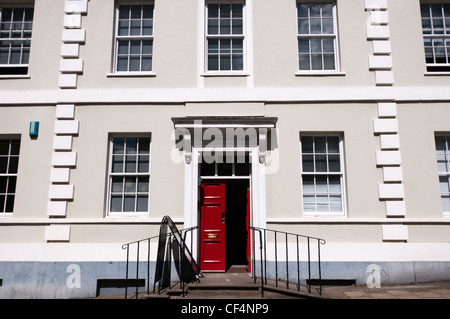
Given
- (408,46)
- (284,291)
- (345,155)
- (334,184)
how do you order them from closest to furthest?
(284,291)
(345,155)
(334,184)
(408,46)

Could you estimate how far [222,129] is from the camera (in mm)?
8055

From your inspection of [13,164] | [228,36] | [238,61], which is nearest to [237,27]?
[228,36]

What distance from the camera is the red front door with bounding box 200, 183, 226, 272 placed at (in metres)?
7.99

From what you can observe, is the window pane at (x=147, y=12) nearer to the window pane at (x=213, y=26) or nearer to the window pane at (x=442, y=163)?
the window pane at (x=213, y=26)

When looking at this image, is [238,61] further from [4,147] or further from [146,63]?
[4,147]

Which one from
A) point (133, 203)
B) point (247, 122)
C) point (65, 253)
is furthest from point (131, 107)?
point (65, 253)

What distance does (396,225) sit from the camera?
766 cm

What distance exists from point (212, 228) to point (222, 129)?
2.33m

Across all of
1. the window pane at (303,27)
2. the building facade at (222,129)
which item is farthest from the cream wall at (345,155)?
the window pane at (303,27)

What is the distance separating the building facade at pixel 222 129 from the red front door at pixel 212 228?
182 millimetres

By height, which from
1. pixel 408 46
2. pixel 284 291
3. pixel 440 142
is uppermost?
pixel 408 46

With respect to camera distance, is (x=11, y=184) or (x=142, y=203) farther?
A: (x=11, y=184)

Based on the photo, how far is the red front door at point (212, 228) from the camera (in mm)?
7989

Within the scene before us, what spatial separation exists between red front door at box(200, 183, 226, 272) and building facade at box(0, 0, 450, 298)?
182 millimetres
